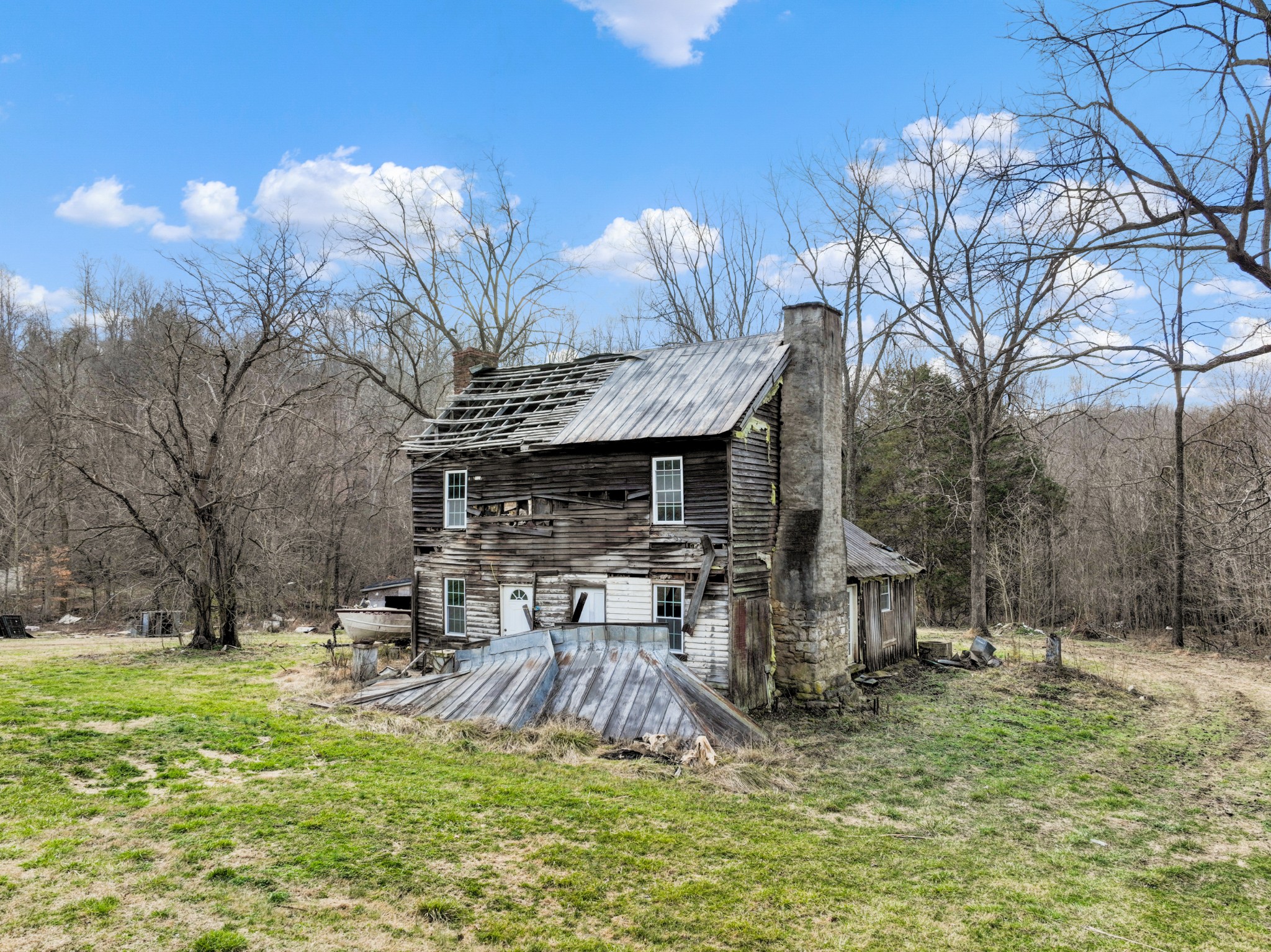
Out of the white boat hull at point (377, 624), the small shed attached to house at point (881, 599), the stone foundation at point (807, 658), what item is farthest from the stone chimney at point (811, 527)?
the white boat hull at point (377, 624)

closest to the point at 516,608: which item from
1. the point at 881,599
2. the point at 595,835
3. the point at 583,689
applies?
the point at 583,689

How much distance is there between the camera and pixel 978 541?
26625 mm

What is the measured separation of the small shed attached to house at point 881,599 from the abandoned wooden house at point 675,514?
213mm

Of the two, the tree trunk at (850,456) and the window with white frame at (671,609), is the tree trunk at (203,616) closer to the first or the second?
the window with white frame at (671,609)

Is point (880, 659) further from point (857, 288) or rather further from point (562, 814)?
point (857, 288)

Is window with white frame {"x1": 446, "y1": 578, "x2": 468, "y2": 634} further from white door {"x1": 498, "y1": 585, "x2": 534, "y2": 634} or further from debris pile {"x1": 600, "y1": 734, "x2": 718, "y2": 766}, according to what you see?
debris pile {"x1": 600, "y1": 734, "x2": 718, "y2": 766}

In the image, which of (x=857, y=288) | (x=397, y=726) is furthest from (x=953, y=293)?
(x=397, y=726)

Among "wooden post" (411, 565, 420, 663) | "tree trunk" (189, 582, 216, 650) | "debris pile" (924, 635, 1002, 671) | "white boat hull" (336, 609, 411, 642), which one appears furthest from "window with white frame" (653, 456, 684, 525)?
"tree trunk" (189, 582, 216, 650)

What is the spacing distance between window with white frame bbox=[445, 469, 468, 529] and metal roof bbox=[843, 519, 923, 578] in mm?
9099

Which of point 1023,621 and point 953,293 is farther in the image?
point 1023,621

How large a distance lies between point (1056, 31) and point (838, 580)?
37.5 feet

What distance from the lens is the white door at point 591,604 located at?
16641 millimetres

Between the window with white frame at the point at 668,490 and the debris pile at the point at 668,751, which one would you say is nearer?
the debris pile at the point at 668,751

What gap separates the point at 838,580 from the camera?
57.7 feet
